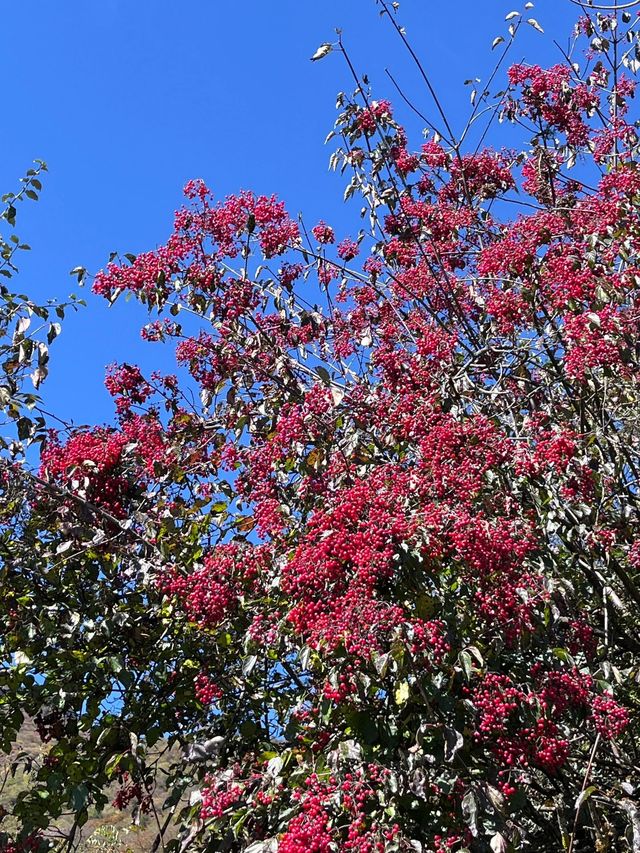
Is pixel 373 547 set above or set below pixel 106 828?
above

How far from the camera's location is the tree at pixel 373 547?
9.03 ft

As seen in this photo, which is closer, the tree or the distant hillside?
the tree

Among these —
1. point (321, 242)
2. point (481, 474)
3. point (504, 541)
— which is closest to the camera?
point (504, 541)

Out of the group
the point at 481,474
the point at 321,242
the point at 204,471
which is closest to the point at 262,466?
the point at 204,471

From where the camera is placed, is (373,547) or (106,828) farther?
(106,828)

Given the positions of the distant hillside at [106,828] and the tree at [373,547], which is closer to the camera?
the tree at [373,547]

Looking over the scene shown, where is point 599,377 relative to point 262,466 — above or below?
above

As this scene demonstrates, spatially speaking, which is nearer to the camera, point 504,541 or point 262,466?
point 504,541

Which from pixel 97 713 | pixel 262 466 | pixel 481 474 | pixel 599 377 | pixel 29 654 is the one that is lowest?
pixel 97 713

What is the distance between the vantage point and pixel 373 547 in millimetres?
2719

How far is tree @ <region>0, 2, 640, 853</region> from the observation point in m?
2.75

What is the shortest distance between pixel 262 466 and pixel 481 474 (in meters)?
1.13

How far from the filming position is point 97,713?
380 cm

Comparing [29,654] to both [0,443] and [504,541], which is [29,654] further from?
[504,541]
